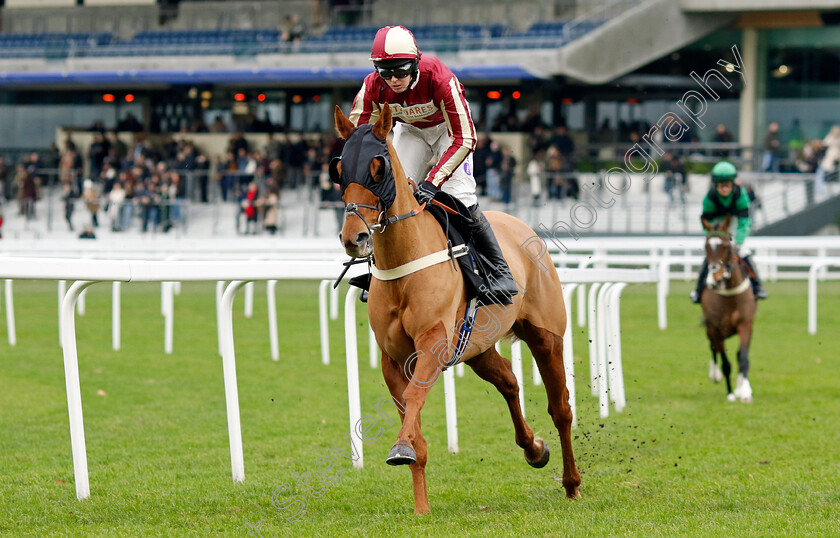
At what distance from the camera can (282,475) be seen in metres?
5.45

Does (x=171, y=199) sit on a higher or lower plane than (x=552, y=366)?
higher

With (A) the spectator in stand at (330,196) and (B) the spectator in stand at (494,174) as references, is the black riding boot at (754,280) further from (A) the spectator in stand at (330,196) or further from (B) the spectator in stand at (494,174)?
(A) the spectator in stand at (330,196)

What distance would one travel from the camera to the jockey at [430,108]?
4.69 metres

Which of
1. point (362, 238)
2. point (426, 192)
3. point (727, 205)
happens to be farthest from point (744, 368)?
point (362, 238)

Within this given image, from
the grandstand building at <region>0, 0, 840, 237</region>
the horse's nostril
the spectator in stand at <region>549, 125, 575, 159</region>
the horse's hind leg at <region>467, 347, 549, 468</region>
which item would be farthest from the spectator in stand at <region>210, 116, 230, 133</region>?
the horse's nostril

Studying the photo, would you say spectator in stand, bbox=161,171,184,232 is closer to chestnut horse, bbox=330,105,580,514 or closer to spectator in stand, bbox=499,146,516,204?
spectator in stand, bbox=499,146,516,204

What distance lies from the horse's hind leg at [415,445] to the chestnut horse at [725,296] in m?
4.94

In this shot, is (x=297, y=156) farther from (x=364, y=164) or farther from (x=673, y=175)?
(x=364, y=164)

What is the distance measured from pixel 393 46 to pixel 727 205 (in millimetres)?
5367

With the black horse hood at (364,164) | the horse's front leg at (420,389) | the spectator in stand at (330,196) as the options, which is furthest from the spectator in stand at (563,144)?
the black horse hood at (364,164)

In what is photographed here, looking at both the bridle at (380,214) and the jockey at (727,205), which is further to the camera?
the jockey at (727,205)

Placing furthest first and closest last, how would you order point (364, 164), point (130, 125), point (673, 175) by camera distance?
point (130, 125), point (673, 175), point (364, 164)

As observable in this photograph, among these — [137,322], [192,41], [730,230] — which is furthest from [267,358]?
[192,41]

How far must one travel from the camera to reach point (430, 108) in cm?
503
